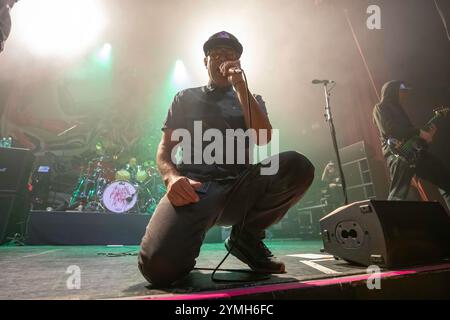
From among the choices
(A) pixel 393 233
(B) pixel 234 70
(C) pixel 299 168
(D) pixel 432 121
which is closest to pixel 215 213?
(C) pixel 299 168

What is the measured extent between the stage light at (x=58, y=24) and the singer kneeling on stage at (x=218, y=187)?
19.3 feet

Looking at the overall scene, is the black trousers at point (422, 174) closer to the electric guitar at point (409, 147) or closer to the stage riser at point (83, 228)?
A: the electric guitar at point (409, 147)

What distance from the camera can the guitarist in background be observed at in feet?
11.6

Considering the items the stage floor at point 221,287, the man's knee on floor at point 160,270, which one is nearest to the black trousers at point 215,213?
the man's knee on floor at point 160,270

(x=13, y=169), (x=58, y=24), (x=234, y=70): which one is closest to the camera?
(x=234, y=70)

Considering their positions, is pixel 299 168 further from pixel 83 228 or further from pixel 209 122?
pixel 83 228

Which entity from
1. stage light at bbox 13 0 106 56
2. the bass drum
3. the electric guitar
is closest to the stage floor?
the electric guitar

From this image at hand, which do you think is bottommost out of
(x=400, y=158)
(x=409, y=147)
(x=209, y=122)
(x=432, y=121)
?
(x=209, y=122)

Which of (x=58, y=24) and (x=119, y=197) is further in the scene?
(x=58, y=24)

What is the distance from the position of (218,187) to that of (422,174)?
12.0ft

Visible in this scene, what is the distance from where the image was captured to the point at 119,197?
529 centimetres
